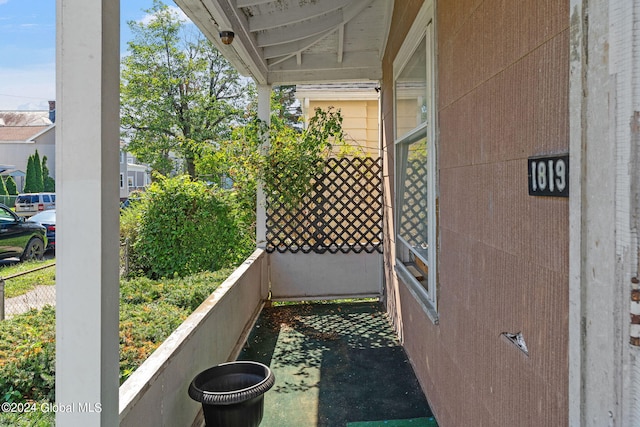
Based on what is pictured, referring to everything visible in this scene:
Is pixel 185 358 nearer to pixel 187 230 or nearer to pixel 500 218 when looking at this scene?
pixel 500 218

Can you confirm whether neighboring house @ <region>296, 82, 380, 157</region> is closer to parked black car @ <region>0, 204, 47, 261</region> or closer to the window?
the window

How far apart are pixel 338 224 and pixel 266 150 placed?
124 centimetres

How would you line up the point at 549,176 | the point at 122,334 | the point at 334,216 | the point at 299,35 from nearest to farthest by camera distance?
1. the point at 549,176
2. the point at 122,334
3. the point at 299,35
4. the point at 334,216

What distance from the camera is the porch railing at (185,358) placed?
171 cm

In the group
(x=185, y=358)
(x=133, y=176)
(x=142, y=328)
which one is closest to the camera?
(x=185, y=358)

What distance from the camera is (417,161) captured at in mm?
3074

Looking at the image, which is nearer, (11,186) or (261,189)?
(261,189)

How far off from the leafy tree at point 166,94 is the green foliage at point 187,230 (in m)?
7.82

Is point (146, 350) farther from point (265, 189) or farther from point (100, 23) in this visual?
point (265, 189)

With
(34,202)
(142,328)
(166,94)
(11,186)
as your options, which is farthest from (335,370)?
(11,186)

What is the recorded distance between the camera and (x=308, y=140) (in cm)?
508

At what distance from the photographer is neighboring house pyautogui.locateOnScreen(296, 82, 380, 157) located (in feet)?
24.1

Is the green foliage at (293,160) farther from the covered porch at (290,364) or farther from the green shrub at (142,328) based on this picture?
the green shrub at (142,328)

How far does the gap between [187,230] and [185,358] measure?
3.00 m
